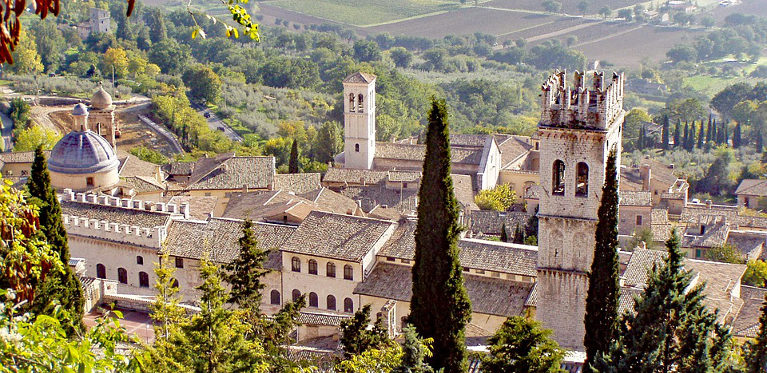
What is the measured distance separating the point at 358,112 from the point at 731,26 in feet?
330

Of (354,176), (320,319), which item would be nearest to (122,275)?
(320,319)

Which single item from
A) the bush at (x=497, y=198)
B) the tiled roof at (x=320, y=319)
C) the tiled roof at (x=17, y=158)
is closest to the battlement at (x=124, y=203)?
the tiled roof at (x=320, y=319)

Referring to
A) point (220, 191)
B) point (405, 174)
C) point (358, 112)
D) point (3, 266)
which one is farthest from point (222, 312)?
point (358, 112)

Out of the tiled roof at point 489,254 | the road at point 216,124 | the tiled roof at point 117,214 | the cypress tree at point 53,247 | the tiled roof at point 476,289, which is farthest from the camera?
the road at point 216,124

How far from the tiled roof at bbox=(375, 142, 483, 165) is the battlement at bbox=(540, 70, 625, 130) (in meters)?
30.3

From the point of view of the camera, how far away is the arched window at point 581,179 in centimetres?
2697

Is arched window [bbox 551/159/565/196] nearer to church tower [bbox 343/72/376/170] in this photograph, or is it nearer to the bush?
the bush

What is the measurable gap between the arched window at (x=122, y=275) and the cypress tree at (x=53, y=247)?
955cm

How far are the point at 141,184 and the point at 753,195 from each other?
37398mm

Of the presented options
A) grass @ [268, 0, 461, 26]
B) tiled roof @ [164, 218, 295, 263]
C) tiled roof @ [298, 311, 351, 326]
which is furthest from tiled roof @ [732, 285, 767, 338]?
grass @ [268, 0, 461, 26]

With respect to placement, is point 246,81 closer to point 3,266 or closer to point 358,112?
point 358,112

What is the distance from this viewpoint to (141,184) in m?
43.4

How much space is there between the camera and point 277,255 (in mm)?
34094

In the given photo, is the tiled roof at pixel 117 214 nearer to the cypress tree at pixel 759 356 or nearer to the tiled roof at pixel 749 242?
the cypress tree at pixel 759 356
